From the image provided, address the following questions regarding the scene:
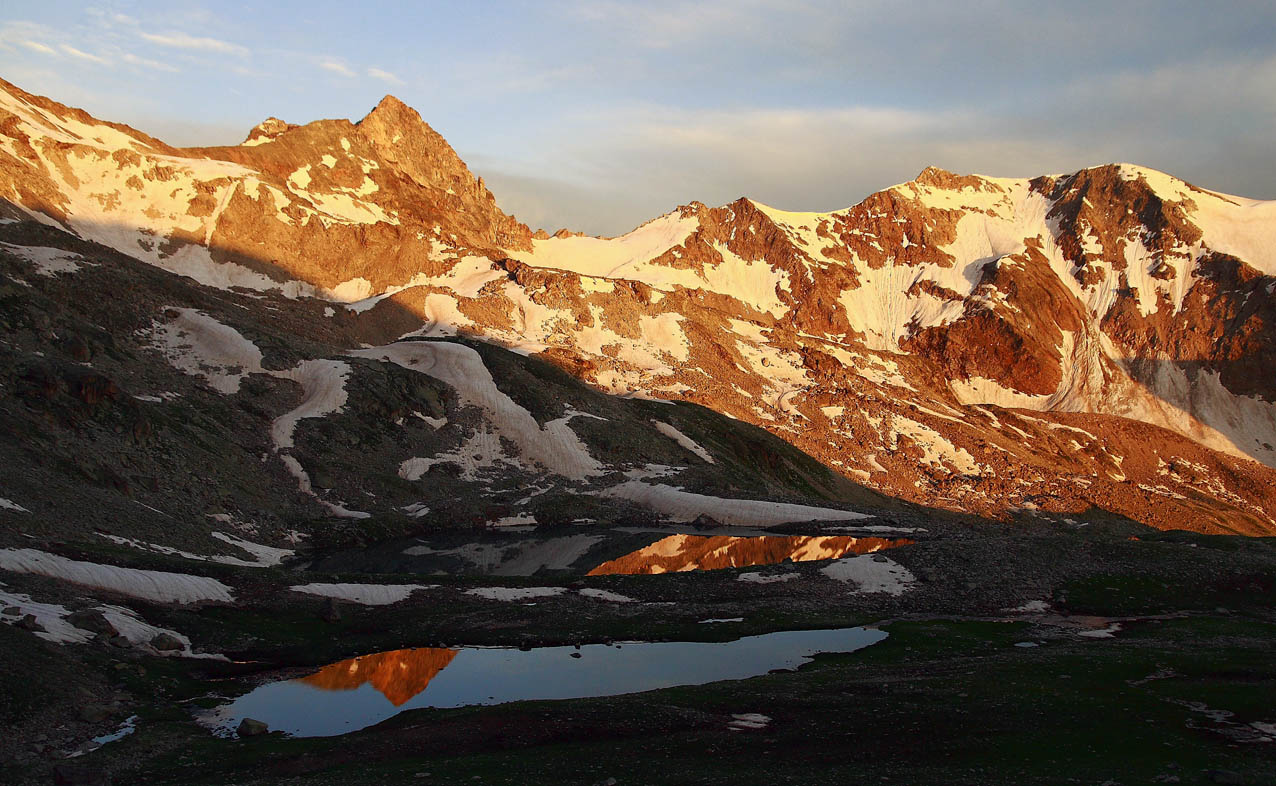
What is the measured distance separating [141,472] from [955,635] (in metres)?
66.2

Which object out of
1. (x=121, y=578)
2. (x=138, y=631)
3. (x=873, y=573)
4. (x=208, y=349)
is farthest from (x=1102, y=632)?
(x=208, y=349)

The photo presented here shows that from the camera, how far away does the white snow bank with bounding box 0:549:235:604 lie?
150ft

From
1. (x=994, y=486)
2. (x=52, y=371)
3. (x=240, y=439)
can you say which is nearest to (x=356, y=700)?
(x=52, y=371)

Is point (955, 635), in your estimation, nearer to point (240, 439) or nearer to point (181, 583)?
point (181, 583)

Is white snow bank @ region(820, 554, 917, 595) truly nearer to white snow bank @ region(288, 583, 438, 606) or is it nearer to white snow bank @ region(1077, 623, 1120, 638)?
white snow bank @ region(1077, 623, 1120, 638)

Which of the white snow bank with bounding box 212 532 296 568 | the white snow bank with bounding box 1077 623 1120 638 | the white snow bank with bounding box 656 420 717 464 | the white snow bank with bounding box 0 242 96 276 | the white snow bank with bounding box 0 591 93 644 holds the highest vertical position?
the white snow bank with bounding box 0 242 96 276

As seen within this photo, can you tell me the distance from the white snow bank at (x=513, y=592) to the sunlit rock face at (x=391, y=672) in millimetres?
10277

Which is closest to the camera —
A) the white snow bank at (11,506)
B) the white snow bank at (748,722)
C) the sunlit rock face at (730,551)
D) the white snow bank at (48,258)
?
the white snow bank at (748,722)

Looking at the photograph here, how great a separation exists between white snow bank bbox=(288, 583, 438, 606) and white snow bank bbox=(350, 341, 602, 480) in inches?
2167

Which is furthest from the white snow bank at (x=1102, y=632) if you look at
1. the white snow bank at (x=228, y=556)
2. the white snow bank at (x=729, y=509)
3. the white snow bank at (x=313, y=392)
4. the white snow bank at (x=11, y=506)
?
the white snow bank at (x=313, y=392)

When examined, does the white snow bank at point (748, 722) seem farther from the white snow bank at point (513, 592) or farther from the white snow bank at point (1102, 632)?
the white snow bank at point (513, 592)

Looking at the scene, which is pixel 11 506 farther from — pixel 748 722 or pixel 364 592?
pixel 748 722

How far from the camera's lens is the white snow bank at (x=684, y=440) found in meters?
130

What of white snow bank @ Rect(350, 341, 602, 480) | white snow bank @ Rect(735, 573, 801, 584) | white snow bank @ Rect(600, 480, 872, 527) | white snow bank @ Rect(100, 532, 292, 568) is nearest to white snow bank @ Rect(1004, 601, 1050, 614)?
white snow bank @ Rect(735, 573, 801, 584)
